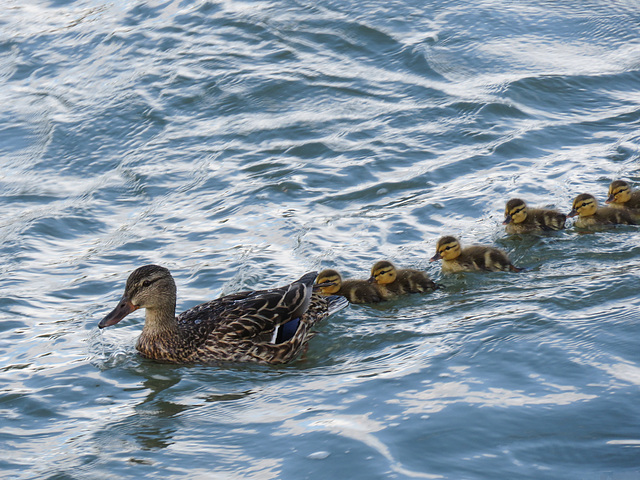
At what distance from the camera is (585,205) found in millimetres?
6621

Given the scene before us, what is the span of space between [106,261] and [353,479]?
3523 mm

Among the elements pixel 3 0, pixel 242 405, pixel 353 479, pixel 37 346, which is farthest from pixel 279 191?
pixel 3 0

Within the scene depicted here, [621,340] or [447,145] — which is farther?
[447,145]

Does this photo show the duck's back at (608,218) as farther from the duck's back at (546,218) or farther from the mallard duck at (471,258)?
the mallard duck at (471,258)

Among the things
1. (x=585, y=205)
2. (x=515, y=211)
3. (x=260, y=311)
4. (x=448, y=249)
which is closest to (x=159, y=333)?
(x=260, y=311)

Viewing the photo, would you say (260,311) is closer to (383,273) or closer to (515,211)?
(383,273)

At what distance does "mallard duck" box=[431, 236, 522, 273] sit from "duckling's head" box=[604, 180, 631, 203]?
116 cm

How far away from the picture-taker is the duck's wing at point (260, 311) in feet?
17.8

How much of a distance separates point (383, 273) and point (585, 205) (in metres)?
1.76

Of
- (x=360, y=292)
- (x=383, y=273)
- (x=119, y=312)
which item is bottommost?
(x=360, y=292)

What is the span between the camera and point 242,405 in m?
4.65

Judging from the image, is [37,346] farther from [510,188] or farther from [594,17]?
[594,17]

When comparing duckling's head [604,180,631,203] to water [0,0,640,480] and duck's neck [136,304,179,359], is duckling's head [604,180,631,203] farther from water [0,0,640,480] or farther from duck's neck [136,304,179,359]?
duck's neck [136,304,179,359]

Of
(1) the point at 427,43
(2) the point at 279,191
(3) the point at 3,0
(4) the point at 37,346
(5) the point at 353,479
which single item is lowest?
(5) the point at 353,479
